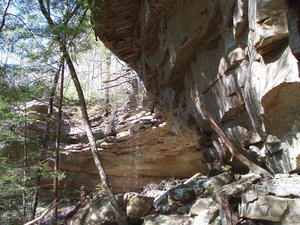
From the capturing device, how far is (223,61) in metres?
5.77

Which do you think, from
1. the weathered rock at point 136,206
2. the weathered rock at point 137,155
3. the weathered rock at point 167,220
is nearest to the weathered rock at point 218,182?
the weathered rock at point 167,220

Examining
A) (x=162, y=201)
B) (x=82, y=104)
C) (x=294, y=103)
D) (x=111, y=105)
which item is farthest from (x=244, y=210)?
(x=111, y=105)

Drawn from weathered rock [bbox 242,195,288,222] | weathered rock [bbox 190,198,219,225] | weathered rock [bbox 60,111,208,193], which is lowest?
weathered rock [bbox 190,198,219,225]

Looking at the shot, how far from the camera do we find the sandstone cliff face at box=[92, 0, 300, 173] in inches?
153

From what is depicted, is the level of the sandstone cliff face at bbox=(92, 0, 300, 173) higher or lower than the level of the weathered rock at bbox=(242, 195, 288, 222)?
higher

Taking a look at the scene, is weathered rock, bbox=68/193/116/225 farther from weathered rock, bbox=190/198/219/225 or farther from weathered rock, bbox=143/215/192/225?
weathered rock, bbox=190/198/219/225

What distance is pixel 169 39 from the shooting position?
23.2 feet

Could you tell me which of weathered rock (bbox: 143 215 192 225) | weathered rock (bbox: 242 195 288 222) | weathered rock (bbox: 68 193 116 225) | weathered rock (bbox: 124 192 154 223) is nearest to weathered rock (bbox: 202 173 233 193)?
weathered rock (bbox: 143 215 192 225)

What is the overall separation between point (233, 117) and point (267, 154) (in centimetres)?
125

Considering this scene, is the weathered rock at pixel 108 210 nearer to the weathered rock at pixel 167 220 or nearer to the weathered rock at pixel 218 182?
the weathered rock at pixel 167 220

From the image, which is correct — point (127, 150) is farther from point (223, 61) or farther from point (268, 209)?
point (268, 209)

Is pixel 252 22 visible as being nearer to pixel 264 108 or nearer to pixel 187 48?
pixel 264 108

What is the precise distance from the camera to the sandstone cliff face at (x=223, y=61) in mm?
3885

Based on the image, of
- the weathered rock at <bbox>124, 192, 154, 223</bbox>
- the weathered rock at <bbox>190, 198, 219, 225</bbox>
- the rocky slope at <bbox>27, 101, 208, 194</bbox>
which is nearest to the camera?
the weathered rock at <bbox>190, 198, 219, 225</bbox>
